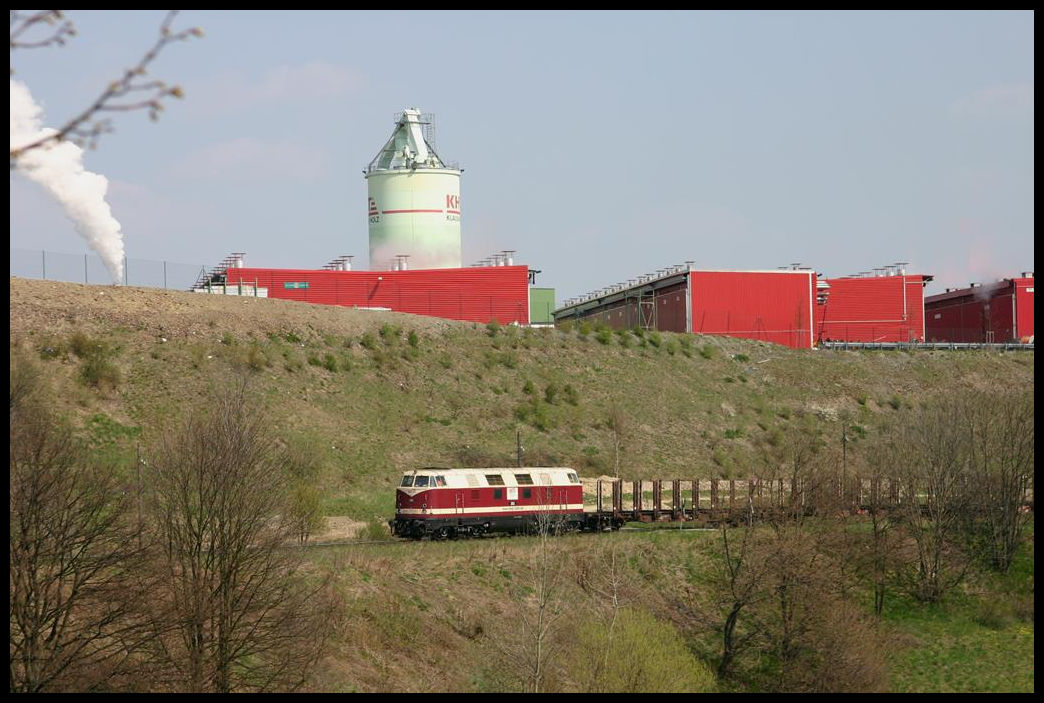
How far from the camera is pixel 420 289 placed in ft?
266

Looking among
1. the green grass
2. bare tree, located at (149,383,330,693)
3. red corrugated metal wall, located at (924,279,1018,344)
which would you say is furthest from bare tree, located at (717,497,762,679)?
red corrugated metal wall, located at (924,279,1018,344)

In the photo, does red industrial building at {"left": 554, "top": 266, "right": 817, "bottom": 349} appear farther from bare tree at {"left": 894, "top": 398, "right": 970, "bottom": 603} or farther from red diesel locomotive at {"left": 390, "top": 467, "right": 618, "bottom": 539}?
red diesel locomotive at {"left": 390, "top": 467, "right": 618, "bottom": 539}

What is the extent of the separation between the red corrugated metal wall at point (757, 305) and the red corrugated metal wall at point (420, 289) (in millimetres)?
12006

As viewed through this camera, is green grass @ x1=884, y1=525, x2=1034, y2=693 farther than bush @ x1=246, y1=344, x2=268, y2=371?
No

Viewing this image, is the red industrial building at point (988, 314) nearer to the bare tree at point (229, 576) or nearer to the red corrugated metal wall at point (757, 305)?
the red corrugated metal wall at point (757, 305)

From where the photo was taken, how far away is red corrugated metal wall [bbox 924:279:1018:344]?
3688 inches

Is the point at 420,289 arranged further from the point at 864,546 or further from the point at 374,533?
the point at 864,546

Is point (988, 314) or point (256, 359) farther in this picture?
point (988, 314)

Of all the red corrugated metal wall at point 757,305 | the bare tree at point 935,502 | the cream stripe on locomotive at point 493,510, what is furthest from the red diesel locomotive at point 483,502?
the red corrugated metal wall at point 757,305

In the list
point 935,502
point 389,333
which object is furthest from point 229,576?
point 389,333

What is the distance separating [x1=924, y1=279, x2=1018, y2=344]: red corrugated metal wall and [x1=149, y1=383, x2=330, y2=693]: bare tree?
72812mm

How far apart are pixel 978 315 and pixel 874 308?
12.1 metres

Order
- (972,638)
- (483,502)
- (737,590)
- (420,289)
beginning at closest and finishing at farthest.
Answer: (737,590) → (483,502) → (972,638) → (420,289)
